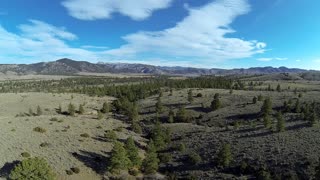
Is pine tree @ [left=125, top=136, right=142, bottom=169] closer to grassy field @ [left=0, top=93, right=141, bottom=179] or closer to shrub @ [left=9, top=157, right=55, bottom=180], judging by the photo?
grassy field @ [left=0, top=93, right=141, bottom=179]

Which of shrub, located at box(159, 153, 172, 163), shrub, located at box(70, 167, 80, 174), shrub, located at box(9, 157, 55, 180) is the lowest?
shrub, located at box(159, 153, 172, 163)

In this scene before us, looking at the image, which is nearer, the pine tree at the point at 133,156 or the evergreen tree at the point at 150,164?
the evergreen tree at the point at 150,164

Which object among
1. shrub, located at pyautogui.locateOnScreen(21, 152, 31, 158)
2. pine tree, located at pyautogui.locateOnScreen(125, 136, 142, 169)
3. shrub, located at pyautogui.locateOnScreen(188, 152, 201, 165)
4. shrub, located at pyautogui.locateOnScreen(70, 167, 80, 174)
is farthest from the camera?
shrub, located at pyautogui.locateOnScreen(188, 152, 201, 165)

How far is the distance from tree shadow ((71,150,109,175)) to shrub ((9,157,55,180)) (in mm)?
11457

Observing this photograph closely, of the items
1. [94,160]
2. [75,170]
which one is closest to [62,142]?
[94,160]

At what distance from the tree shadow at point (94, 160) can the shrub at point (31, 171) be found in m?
11.5

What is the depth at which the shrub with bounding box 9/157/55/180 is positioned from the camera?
1641 inches

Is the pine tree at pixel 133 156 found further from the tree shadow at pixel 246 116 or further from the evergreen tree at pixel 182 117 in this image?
the tree shadow at pixel 246 116

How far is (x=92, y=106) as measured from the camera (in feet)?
396

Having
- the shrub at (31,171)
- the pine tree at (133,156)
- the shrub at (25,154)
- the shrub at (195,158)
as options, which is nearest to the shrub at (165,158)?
the shrub at (195,158)

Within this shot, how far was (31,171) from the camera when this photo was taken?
42.4 metres

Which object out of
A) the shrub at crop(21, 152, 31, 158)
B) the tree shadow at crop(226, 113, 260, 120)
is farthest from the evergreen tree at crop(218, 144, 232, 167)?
the tree shadow at crop(226, 113, 260, 120)

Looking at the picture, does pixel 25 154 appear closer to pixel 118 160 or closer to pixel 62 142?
pixel 62 142

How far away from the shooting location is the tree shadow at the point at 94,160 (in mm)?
55044
